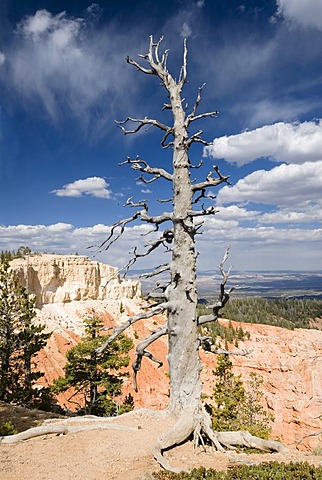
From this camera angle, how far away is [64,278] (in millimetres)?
54719

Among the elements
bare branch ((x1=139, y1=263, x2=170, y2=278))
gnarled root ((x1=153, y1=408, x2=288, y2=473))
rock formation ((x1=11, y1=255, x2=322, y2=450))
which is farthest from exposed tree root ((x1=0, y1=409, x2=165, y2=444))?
rock formation ((x1=11, y1=255, x2=322, y2=450))

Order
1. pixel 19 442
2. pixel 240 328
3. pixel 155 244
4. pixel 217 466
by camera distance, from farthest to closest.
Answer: pixel 240 328 < pixel 155 244 < pixel 19 442 < pixel 217 466

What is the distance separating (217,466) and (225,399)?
68.8 feet

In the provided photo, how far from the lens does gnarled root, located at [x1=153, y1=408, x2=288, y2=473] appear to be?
6.79 metres

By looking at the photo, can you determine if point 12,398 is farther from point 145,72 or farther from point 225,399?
point 145,72

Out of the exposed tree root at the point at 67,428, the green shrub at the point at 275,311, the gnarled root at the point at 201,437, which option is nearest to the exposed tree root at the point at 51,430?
the exposed tree root at the point at 67,428

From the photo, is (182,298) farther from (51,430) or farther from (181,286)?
(51,430)

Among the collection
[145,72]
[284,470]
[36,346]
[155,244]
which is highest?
[145,72]

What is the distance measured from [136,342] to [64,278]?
15.2 m

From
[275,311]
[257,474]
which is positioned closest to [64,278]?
[257,474]

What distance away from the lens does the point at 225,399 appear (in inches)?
1001

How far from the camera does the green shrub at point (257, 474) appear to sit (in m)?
5.38

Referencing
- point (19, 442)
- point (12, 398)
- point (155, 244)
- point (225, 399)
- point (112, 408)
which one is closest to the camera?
point (19, 442)

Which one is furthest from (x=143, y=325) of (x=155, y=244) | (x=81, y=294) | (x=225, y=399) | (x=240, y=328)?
(x=155, y=244)
